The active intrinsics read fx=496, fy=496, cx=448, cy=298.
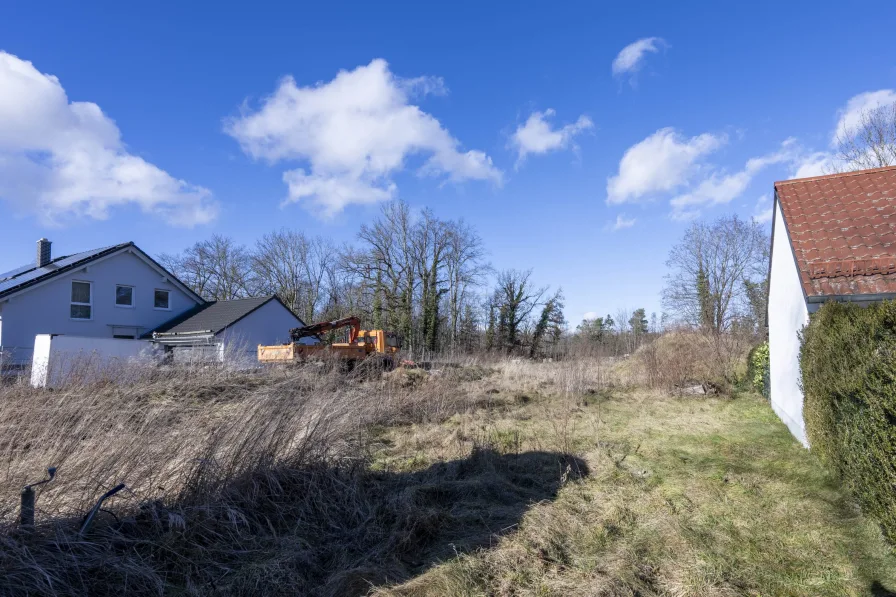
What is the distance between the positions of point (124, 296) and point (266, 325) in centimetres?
700

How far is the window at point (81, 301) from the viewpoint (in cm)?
2289

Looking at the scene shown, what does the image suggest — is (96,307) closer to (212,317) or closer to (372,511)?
(212,317)

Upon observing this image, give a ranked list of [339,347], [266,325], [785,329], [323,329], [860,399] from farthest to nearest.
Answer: [266,325] → [323,329] → [339,347] → [785,329] → [860,399]

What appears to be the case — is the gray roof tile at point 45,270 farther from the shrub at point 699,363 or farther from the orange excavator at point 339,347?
the shrub at point 699,363

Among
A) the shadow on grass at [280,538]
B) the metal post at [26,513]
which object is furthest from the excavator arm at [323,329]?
the metal post at [26,513]

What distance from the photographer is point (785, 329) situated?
370 inches

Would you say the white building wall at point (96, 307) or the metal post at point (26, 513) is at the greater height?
the white building wall at point (96, 307)

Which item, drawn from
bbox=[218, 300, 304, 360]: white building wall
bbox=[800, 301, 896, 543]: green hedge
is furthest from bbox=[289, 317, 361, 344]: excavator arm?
bbox=[800, 301, 896, 543]: green hedge

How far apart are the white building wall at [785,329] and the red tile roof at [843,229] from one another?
1.48 feet

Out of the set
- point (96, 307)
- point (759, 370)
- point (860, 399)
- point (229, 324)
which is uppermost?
point (96, 307)

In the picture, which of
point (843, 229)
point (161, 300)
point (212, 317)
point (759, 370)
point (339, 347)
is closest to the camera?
point (843, 229)

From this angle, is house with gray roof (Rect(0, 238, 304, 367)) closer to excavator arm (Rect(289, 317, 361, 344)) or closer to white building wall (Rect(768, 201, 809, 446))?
excavator arm (Rect(289, 317, 361, 344))

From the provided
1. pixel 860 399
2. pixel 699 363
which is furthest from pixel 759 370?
pixel 860 399

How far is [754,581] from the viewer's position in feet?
12.0
